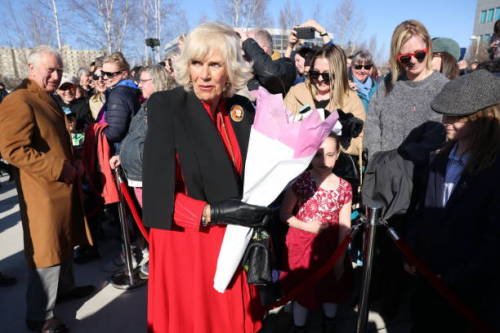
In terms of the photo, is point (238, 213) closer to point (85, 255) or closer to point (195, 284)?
point (195, 284)

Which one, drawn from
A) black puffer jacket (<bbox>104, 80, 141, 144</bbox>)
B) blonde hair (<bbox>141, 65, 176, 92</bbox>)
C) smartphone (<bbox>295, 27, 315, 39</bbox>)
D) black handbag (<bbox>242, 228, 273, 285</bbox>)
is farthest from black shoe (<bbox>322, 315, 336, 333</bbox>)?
smartphone (<bbox>295, 27, 315, 39</bbox>)

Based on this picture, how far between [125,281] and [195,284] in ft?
7.32

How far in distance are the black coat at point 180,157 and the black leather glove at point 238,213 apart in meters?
0.11

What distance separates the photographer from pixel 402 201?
2438mm

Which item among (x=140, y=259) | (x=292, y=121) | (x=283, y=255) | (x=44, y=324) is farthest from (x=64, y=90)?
(x=292, y=121)

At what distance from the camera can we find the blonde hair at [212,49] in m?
1.70

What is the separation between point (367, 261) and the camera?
2.06 m

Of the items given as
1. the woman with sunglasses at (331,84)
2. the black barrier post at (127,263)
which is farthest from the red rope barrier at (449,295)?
the black barrier post at (127,263)

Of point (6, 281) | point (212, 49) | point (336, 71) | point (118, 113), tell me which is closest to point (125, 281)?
point (6, 281)

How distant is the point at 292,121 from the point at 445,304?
1621 mm

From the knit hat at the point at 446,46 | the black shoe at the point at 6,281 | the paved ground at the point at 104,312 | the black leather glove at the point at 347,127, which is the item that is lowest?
the paved ground at the point at 104,312

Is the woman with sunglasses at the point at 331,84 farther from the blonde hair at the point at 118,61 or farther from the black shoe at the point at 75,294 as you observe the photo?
the black shoe at the point at 75,294

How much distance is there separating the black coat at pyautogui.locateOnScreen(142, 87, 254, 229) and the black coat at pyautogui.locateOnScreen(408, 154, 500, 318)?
4.13 feet

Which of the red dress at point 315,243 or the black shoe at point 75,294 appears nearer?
the red dress at point 315,243
